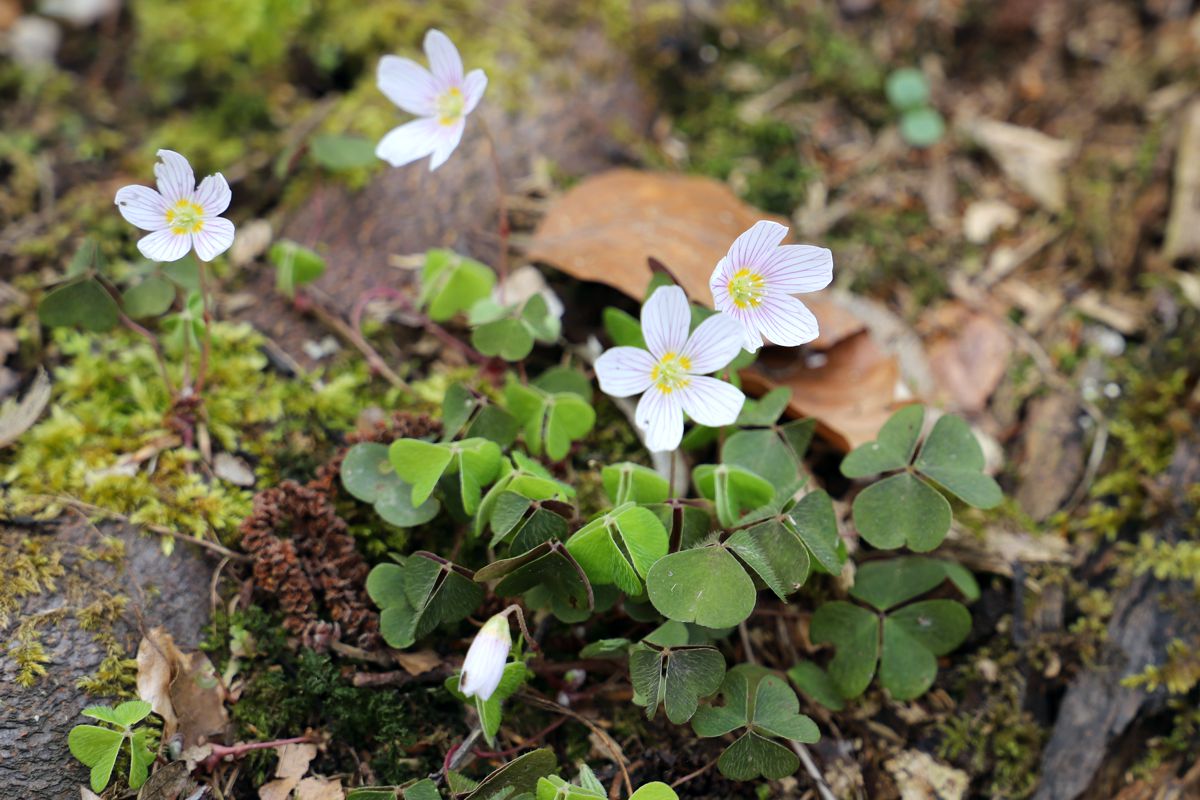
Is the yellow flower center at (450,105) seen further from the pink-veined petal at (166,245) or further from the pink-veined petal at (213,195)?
the pink-veined petal at (166,245)

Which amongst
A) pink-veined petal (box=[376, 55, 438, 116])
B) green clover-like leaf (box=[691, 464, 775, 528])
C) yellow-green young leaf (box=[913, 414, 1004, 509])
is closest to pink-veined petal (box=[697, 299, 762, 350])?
green clover-like leaf (box=[691, 464, 775, 528])

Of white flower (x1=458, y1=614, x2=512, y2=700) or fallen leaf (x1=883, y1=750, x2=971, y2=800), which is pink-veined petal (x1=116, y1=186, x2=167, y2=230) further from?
fallen leaf (x1=883, y1=750, x2=971, y2=800)

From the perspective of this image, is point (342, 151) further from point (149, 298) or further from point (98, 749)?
point (98, 749)

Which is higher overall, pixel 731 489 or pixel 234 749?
pixel 731 489

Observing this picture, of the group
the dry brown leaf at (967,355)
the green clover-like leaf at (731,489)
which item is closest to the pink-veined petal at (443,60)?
the green clover-like leaf at (731,489)

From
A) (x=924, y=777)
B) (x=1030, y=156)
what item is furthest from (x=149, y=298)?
(x=1030, y=156)

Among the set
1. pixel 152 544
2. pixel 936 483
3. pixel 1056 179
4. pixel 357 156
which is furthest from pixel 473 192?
pixel 1056 179
